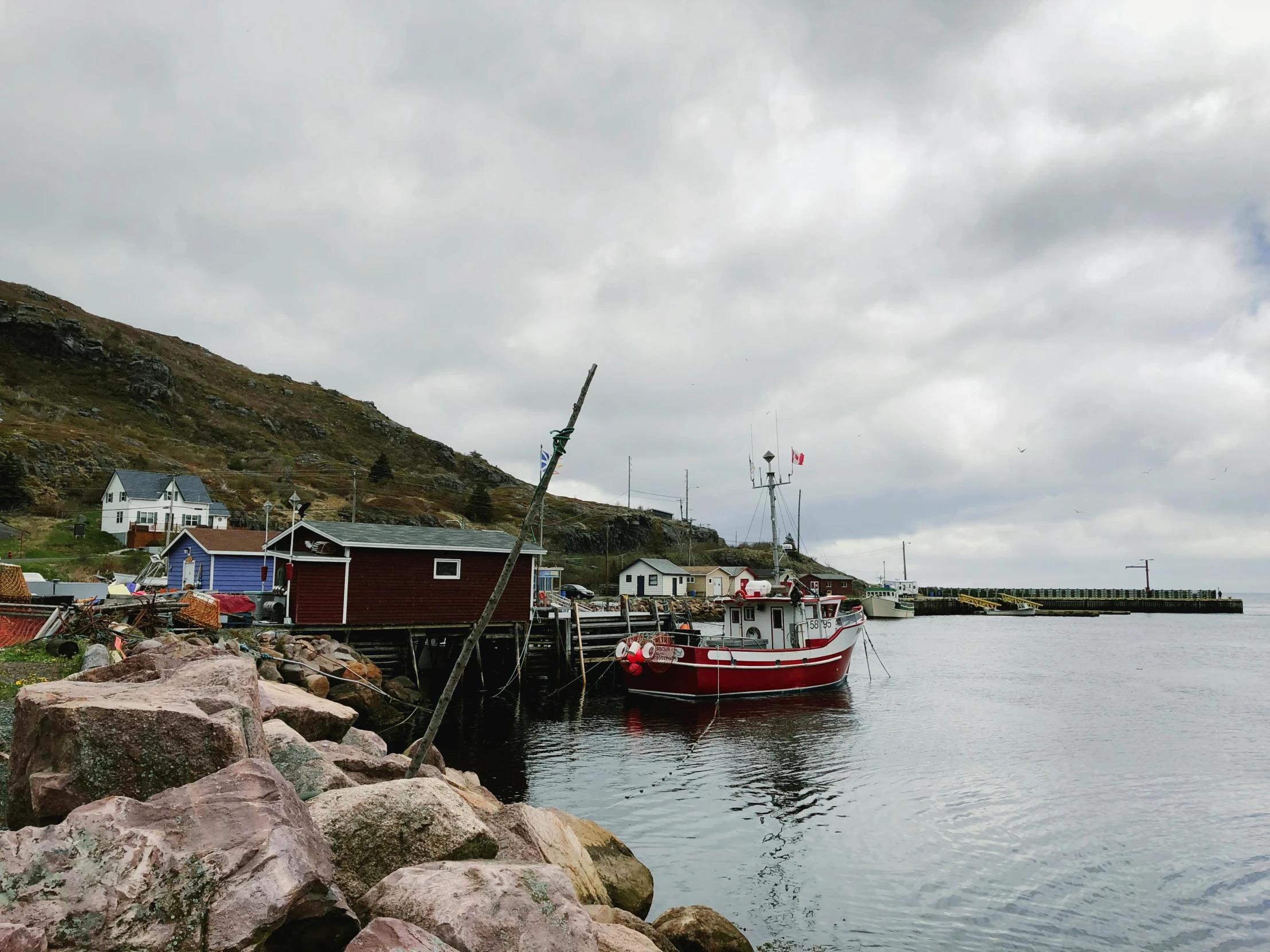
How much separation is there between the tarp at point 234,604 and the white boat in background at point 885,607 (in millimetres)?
77941

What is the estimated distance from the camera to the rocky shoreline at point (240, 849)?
4848mm

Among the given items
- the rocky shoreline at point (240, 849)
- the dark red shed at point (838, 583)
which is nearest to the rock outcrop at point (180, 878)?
the rocky shoreline at point (240, 849)

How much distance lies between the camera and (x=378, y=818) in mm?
6641

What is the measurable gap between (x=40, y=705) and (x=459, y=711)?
21.9 m

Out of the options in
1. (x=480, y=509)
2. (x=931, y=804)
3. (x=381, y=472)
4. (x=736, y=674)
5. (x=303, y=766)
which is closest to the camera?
(x=303, y=766)

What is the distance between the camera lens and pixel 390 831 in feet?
21.7

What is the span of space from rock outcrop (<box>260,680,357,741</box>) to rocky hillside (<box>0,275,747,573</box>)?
6315 cm

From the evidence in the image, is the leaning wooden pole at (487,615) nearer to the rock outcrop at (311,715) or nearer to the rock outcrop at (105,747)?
the rock outcrop at (311,715)

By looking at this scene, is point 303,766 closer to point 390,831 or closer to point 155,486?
point 390,831

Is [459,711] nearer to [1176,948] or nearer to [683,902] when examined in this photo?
[683,902]

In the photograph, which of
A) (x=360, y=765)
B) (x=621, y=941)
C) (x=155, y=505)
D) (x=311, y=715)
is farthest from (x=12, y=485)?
(x=621, y=941)

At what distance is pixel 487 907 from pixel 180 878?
77.5 inches

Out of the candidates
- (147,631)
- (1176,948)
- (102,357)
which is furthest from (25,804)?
(102,357)

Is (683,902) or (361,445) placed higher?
(361,445)
